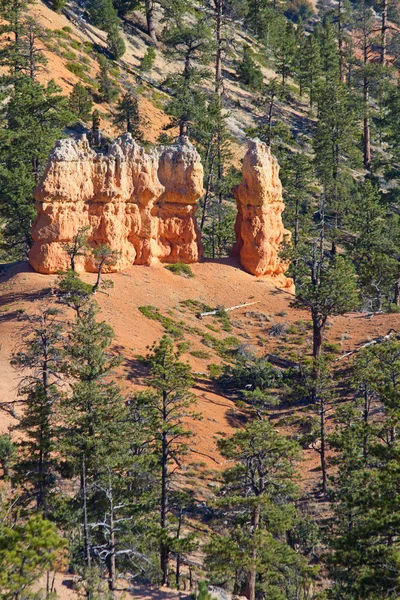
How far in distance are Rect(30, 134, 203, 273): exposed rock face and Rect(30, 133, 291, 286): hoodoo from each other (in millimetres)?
58

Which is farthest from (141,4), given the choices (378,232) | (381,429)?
(381,429)

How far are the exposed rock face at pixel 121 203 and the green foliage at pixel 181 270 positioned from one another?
0.73 m

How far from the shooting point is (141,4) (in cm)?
10356

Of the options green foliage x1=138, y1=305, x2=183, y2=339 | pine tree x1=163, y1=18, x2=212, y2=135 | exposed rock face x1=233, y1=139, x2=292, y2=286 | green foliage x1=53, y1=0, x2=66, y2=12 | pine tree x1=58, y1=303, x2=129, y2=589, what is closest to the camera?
pine tree x1=58, y1=303, x2=129, y2=589

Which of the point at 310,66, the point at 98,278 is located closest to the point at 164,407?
the point at 98,278

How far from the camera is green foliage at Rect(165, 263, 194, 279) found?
5594 centimetres

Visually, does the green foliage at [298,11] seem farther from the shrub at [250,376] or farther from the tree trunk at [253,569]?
the tree trunk at [253,569]

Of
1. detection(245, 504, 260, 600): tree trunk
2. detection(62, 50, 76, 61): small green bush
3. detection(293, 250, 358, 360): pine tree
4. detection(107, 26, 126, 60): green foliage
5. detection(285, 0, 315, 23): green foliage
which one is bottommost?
detection(245, 504, 260, 600): tree trunk

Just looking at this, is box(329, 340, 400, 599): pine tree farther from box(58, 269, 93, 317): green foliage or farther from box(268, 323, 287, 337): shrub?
box(268, 323, 287, 337): shrub

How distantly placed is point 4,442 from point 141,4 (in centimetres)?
8043

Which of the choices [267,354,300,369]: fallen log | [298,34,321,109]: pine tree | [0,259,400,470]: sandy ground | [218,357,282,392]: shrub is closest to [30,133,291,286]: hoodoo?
[0,259,400,470]: sandy ground

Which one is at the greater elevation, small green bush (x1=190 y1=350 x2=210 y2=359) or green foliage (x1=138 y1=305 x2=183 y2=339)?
green foliage (x1=138 y1=305 x2=183 y2=339)

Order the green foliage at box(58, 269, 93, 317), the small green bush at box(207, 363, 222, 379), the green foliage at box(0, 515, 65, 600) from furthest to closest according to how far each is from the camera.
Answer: the small green bush at box(207, 363, 222, 379) < the green foliage at box(58, 269, 93, 317) < the green foliage at box(0, 515, 65, 600)

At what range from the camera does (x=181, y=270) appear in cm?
5619
